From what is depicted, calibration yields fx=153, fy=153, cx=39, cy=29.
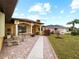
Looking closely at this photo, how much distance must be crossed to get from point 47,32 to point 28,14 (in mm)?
17011

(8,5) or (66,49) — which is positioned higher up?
(8,5)

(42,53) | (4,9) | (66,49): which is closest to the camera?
(4,9)

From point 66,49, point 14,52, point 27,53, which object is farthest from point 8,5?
point 66,49

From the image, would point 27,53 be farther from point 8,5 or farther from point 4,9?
point 8,5

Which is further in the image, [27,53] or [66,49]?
[66,49]

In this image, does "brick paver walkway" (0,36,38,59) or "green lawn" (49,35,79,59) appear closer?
"brick paver walkway" (0,36,38,59)

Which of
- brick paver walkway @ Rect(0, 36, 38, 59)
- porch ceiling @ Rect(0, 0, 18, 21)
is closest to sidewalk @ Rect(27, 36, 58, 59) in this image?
brick paver walkway @ Rect(0, 36, 38, 59)

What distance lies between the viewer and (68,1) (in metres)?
38.2

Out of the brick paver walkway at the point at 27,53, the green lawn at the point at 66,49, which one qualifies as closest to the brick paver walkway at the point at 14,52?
the brick paver walkway at the point at 27,53

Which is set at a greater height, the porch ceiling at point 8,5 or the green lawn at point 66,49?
the porch ceiling at point 8,5

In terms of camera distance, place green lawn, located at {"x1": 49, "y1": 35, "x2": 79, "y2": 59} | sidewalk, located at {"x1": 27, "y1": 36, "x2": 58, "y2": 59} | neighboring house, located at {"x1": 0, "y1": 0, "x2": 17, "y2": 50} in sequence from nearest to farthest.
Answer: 1. neighboring house, located at {"x1": 0, "y1": 0, "x2": 17, "y2": 50}
2. sidewalk, located at {"x1": 27, "y1": 36, "x2": 58, "y2": 59}
3. green lawn, located at {"x1": 49, "y1": 35, "x2": 79, "y2": 59}

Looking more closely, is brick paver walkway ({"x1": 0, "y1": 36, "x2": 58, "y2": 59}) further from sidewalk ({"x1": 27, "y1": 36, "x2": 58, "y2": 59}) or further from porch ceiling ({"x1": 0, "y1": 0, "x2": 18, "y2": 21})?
porch ceiling ({"x1": 0, "y1": 0, "x2": 18, "y2": 21})

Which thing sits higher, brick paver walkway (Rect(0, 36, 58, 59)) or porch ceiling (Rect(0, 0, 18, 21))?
porch ceiling (Rect(0, 0, 18, 21))

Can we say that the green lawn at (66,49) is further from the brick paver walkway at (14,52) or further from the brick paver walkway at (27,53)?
the brick paver walkway at (14,52)
